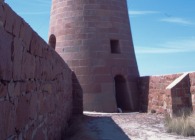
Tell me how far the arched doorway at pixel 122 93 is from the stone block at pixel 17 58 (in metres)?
11.4

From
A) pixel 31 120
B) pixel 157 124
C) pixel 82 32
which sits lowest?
pixel 157 124

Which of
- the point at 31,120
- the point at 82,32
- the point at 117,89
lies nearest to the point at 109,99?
the point at 117,89

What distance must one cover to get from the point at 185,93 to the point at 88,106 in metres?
4.53

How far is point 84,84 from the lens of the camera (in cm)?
1341

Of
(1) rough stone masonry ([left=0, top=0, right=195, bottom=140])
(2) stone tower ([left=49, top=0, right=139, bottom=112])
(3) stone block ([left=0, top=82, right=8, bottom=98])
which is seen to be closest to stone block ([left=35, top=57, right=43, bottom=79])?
(3) stone block ([left=0, top=82, right=8, bottom=98])

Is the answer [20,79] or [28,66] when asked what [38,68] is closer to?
[28,66]

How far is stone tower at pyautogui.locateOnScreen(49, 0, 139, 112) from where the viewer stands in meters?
13.4

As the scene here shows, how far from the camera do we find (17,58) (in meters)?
2.83

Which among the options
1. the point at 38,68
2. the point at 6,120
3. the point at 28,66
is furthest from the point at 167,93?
the point at 6,120

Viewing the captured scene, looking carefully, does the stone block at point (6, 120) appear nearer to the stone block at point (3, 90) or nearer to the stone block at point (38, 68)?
the stone block at point (3, 90)

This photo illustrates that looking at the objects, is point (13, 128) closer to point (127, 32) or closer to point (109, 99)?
point (109, 99)

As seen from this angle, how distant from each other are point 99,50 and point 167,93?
4257 mm

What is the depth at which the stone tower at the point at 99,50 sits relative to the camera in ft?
43.8

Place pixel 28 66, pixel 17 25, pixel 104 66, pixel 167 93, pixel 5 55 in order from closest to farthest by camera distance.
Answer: pixel 5 55 < pixel 17 25 < pixel 28 66 < pixel 167 93 < pixel 104 66
